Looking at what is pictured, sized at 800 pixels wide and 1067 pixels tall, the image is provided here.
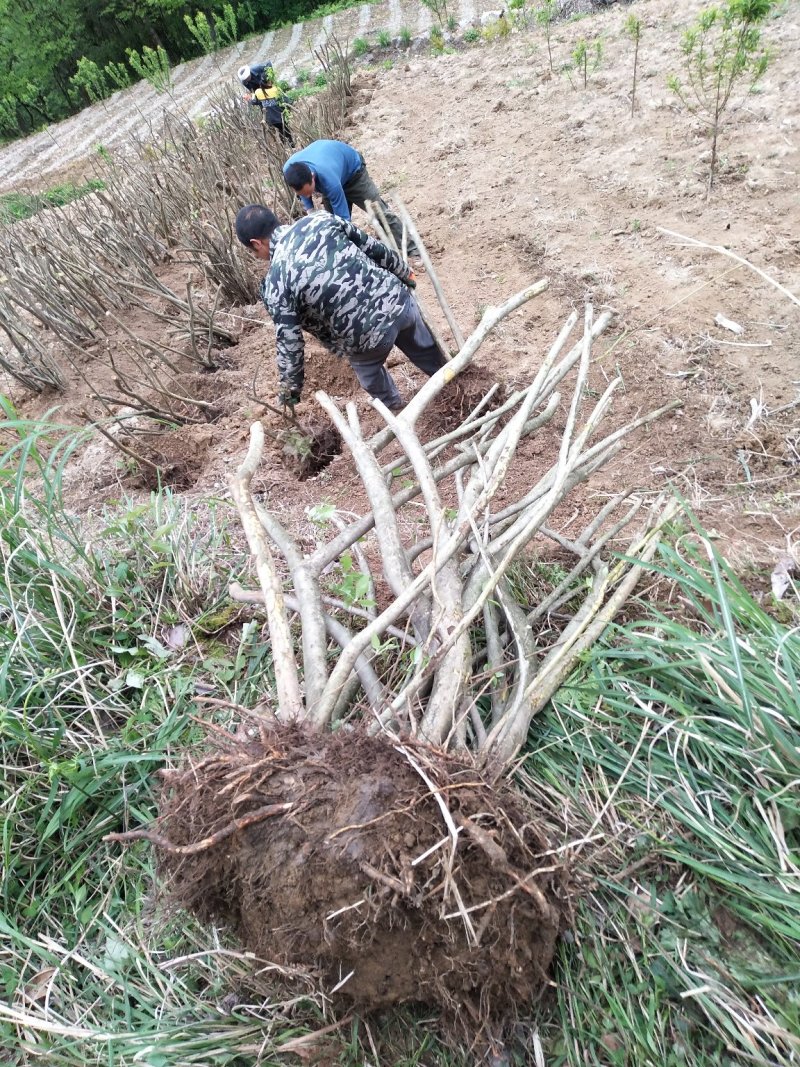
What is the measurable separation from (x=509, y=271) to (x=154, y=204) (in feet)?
12.7

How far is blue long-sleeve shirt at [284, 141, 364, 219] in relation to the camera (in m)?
4.20

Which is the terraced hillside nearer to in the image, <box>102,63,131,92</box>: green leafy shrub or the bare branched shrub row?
<box>102,63,131,92</box>: green leafy shrub

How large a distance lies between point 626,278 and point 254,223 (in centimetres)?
242

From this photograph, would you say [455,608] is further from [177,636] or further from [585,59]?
[585,59]

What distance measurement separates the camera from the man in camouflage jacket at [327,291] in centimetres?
297

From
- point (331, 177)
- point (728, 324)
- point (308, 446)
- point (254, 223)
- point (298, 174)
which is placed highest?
point (254, 223)

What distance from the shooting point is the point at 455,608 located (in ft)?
4.89

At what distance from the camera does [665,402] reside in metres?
3.09

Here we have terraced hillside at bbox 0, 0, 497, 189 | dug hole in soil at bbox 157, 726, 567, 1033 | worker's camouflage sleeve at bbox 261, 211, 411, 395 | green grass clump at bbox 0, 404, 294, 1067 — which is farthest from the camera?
terraced hillside at bbox 0, 0, 497, 189

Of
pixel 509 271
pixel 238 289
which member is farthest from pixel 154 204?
pixel 509 271

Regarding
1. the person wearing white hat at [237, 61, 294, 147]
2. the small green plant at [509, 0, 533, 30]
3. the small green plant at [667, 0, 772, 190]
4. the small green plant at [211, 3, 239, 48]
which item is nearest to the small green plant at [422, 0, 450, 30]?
the small green plant at [509, 0, 533, 30]

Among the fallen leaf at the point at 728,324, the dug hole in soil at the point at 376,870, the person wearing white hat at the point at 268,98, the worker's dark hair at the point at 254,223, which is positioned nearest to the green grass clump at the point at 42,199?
the person wearing white hat at the point at 268,98

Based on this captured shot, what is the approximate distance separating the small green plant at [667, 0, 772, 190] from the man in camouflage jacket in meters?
2.85

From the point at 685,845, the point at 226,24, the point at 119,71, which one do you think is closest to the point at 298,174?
the point at 685,845
